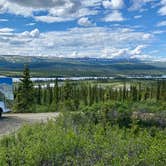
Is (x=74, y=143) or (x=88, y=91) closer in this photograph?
(x=74, y=143)

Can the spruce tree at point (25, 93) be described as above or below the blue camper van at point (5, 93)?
below

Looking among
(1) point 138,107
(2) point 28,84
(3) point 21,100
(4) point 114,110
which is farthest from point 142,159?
(2) point 28,84

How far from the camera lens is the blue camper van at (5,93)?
2470cm

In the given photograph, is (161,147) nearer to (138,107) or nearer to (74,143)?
(74,143)

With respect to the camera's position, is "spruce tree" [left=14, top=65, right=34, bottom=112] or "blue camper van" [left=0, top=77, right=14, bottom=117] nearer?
"blue camper van" [left=0, top=77, right=14, bottom=117]

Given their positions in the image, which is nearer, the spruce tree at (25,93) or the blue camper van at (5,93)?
the blue camper van at (5,93)

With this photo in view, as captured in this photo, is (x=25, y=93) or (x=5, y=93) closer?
(x=5, y=93)

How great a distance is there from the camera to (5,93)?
24.9 meters

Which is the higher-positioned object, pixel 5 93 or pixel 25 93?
pixel 5 93

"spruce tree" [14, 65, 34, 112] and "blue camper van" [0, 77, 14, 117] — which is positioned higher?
"blue camper van" [0, 77, 14, 117]

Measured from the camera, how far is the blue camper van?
2470 centimetres

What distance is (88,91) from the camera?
117000 mm

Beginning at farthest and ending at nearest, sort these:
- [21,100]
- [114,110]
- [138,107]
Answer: [21,100], [138,107], [114,110]

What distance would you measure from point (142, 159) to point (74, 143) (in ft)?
5.23
